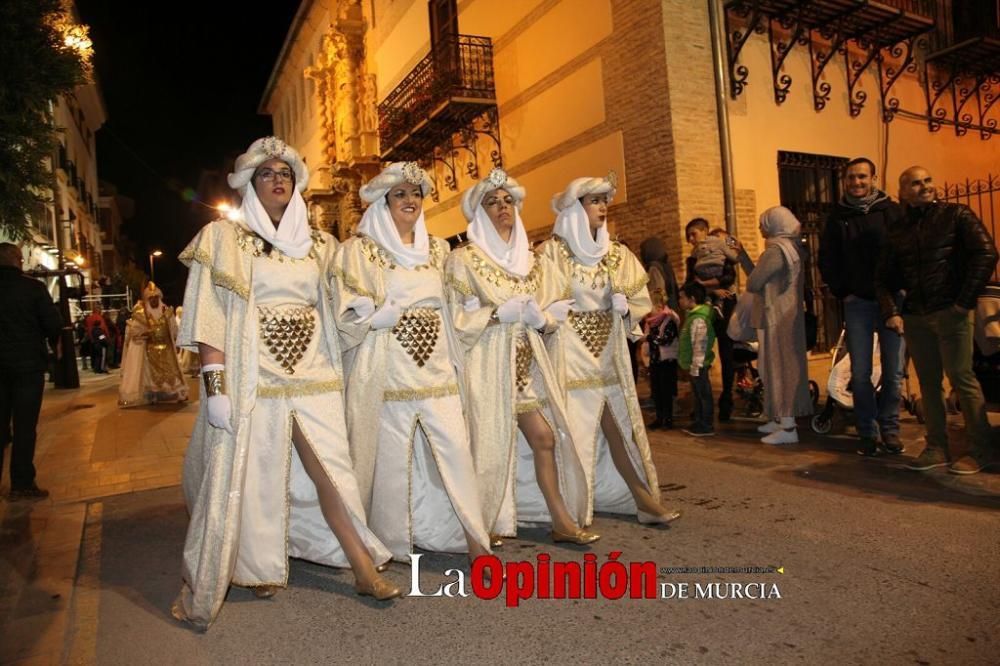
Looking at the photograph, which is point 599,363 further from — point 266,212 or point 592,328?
point 266,212

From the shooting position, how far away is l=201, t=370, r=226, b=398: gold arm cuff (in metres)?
3.55

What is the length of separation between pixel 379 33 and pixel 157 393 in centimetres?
1309

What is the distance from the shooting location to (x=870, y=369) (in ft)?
19.7

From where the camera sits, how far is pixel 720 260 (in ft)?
24.5

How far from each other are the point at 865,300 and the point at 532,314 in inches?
130

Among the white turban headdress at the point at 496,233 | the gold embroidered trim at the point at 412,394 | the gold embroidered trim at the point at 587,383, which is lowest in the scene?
the gold embroidered trim at the point at 587,383

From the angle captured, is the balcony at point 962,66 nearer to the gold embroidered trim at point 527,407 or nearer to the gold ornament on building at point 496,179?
the gold ornament on building at point 496,179

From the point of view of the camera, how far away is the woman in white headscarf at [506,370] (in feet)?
13.7

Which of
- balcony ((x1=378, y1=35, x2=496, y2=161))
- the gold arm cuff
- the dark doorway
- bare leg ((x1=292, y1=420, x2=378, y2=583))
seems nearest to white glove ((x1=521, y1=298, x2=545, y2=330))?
bare leg ((x1=292, y1=420, x2=378, y2=583))

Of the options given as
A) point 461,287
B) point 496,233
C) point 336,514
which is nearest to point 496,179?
point 496,233

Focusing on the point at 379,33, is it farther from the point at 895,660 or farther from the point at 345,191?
the point at 895,660

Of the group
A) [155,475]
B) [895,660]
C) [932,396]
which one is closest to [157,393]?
[155,475]

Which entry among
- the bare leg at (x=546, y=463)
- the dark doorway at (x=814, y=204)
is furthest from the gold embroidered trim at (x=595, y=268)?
the dark doorway at (x=814, y=204)

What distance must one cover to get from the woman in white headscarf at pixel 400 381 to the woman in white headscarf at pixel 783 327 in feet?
11.8
